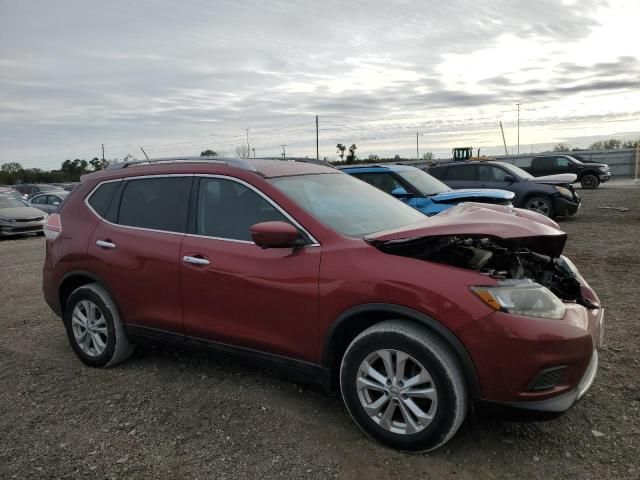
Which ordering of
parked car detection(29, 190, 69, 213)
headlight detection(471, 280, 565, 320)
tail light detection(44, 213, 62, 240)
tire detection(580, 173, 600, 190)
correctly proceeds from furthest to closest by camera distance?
tire detection(580, 173, 600, 190)
parked car detection(29, 190, 69, 213)
tail light detection(44, 213, 62, 240)
headlight detection(471, 280, 565, 320)

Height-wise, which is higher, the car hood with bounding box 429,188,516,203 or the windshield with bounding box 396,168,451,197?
the windshield with bounding box 396,168,451,197

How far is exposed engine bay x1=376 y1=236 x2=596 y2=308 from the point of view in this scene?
2949 millimetres

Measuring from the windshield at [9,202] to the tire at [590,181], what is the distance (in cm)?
2436

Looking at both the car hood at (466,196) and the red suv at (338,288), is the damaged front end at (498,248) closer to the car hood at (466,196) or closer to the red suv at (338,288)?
the red suv at (338,288)

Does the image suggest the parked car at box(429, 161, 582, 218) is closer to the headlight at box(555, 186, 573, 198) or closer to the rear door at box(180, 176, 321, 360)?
the headlight at box(555, 186, 573, 198)

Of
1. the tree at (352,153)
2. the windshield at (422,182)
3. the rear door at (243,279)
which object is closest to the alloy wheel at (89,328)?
the rear door at (243,279)

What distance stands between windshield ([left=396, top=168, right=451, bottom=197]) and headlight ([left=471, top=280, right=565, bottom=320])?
21.4 feet

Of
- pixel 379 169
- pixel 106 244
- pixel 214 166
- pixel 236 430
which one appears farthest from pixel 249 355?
pixel 379 169

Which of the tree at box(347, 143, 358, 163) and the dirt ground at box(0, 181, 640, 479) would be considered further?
the tree at box(347, 143, 358, 163)

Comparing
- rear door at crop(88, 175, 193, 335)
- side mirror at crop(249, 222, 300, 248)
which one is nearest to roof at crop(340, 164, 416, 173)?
rear door at crop(88, 175, 193, 335)

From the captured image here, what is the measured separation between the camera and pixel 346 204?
374cm

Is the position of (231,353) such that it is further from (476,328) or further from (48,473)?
(476,328)

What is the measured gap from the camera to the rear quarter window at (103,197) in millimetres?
4355

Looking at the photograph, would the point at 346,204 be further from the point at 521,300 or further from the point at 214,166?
the point at 521,300
